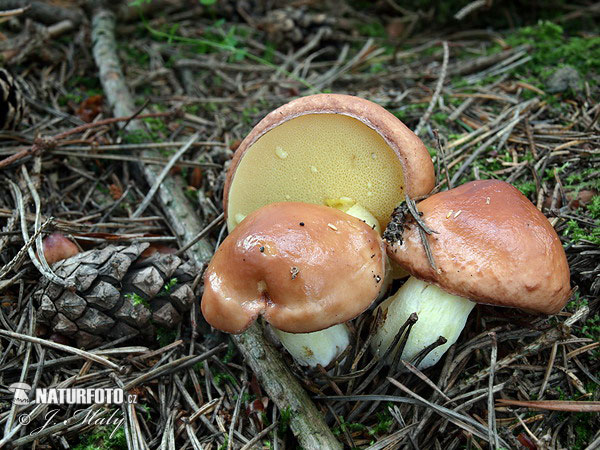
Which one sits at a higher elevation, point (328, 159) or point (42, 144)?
point (328, 159)

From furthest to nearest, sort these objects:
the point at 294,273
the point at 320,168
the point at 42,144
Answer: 1. the point at 42,144
2. the point at 320,168
3. the point at 294,273

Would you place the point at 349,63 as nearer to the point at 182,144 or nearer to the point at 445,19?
the point at 445,19

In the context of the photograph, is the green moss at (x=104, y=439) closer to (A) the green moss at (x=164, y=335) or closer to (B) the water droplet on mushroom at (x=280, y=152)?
(A) the green moss at (x=164, y=335)

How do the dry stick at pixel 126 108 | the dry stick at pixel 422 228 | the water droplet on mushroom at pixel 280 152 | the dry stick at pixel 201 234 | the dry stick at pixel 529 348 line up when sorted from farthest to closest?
the dry stick at pixel 126 108
the dry stick at pixel 201 234
the water droplet on mushroom at pixel 280 152
the dry stick at pixel 529 348
the dry stick at pixel 422 228

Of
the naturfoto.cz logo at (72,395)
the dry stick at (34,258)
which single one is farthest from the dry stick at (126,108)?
the naturfoto.cz logo at (72,395)

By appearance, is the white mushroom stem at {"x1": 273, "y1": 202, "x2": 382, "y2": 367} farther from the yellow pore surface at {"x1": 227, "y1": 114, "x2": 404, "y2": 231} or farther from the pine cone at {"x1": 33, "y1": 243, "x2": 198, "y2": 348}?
the pine cone at {"x1": 33, "y1": 243, "x2": 198, "y2": 348}

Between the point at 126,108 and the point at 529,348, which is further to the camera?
the point at 126,108

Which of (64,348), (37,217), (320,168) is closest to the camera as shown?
(64,348)

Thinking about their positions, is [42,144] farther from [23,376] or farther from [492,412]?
[492,412]

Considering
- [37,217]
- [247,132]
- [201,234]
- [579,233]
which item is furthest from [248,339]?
[579,233]
